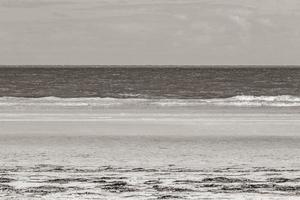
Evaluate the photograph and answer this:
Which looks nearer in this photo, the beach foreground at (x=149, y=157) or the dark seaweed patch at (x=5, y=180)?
the beach foreground at (x=149, y=157)

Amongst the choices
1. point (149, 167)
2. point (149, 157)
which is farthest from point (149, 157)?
point (149, 167)

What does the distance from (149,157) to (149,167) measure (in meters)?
1.34

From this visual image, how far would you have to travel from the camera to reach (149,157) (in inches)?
490

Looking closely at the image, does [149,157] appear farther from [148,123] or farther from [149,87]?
[149,87]

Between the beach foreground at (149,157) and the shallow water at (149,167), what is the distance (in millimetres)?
14

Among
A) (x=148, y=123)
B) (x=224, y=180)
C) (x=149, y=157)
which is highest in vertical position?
(x=224, y=180)

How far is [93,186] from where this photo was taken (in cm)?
903

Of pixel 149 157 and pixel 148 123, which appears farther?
pixel 148 123

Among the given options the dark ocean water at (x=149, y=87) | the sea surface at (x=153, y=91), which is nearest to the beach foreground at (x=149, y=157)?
the sea surface at (x=153, y=91)

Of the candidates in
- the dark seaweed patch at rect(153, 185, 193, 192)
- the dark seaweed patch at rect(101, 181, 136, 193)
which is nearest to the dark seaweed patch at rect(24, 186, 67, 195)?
the dark seaweed patch at rect(101, 181, 136, 193)

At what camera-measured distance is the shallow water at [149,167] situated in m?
8.65

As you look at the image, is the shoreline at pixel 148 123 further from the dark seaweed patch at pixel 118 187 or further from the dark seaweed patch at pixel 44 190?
the dark seaweed patch at pixel 44 190

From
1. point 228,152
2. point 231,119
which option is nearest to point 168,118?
point 231,119

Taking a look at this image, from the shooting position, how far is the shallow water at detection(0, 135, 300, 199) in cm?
865
